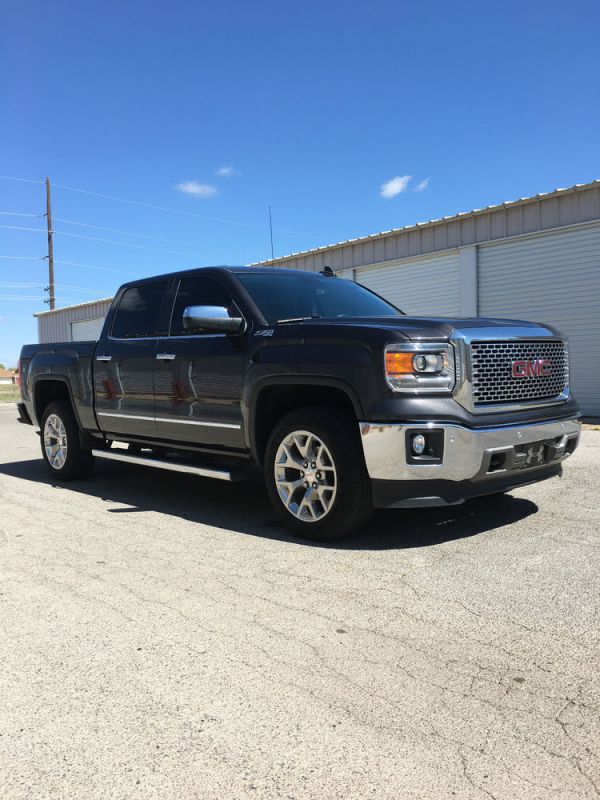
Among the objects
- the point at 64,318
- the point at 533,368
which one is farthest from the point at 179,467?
the point at 64,318

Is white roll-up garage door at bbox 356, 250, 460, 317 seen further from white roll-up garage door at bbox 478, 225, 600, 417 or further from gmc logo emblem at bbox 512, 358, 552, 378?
gmc logo emblem at bbox 512, 358, 552, 378

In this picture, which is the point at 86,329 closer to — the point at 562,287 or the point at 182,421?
the point at 562,287

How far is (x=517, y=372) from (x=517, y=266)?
10818mm

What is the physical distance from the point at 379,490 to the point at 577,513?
183 centimetres

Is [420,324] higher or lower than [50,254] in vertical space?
lower

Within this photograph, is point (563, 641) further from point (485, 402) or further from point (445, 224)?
point (445, 224)

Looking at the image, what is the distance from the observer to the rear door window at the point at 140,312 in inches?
234

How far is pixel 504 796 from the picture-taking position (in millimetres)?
1873

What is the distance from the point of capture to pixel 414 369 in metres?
3.98

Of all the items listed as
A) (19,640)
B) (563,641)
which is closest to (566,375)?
(563,641)

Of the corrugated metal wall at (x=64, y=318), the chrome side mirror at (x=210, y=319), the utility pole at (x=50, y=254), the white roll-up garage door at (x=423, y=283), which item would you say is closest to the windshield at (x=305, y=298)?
the chrome side mirror at (x=210, y=319)

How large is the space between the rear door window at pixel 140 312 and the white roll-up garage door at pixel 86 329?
2352 cm

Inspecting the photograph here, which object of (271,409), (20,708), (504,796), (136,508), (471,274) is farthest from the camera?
(471,274)

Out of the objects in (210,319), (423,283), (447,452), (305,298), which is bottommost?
(447,452)
